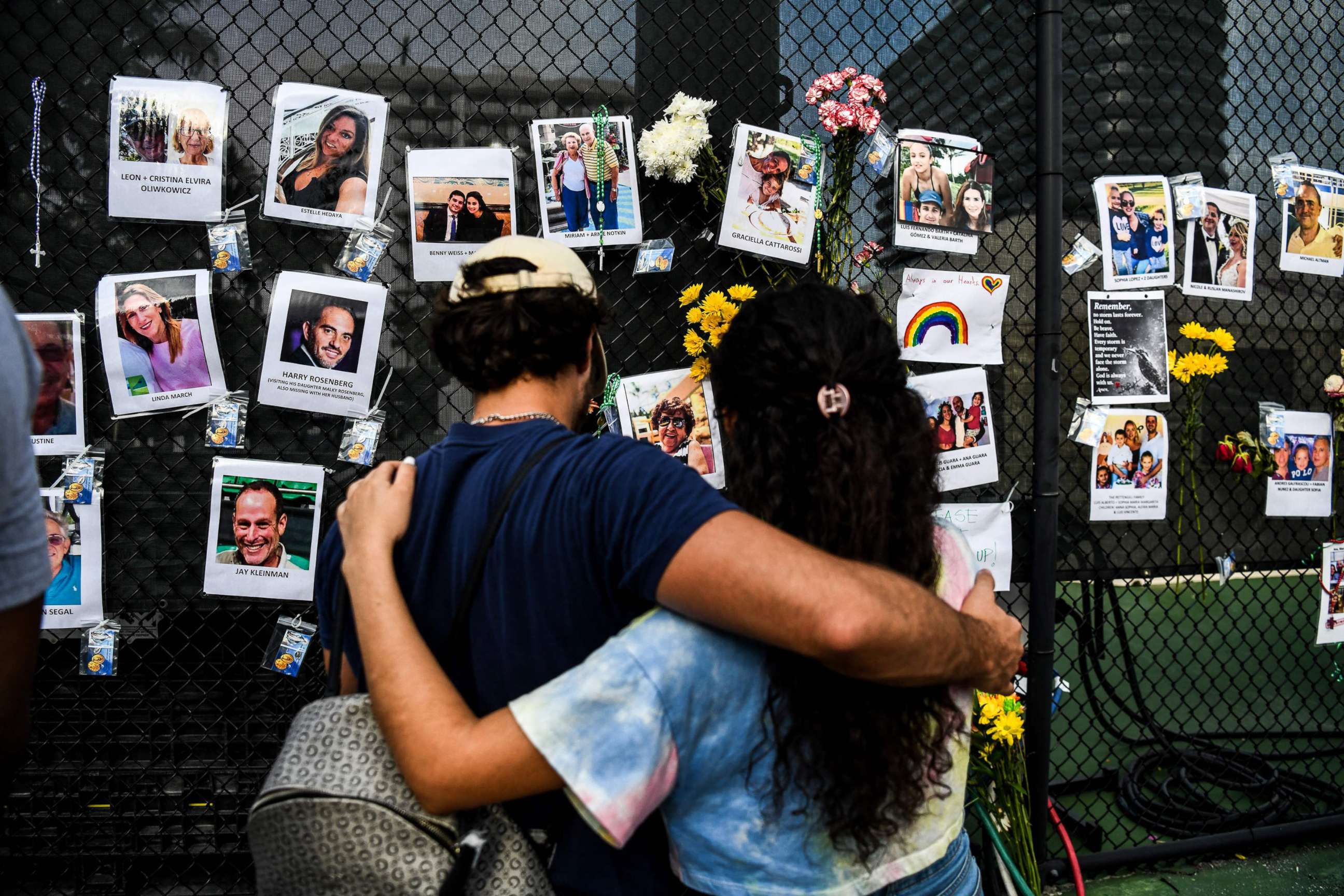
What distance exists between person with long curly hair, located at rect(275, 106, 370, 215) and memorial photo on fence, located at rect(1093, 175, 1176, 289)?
90.8 inches

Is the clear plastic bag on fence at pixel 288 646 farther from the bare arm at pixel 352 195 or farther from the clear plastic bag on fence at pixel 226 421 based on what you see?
the bare arm at pixel 352 195

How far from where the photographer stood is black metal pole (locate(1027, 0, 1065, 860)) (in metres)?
2.55

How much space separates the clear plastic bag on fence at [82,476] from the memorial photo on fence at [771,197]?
178 cm

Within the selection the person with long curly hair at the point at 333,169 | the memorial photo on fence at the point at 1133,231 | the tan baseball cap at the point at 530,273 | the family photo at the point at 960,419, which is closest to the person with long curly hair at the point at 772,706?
the tan baseball cap at the point at 530,273

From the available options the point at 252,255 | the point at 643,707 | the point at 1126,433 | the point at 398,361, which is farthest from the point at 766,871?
the point at 1126,433

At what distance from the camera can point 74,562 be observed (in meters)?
2.14

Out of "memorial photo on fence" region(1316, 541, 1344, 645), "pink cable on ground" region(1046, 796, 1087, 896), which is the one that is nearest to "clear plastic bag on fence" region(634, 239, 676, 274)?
"pink cable on ground" region(1046, 796, 1087, 896)

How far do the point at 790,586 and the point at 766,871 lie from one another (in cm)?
40

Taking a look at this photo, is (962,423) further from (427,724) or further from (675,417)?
(427,724)

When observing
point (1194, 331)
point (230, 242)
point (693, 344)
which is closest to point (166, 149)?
point (230, 242)

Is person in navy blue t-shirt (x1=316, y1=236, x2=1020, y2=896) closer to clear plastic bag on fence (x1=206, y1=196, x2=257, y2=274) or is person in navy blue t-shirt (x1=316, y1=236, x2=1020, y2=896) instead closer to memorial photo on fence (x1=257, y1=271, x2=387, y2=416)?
memorial photo on fence (x1=257, y1=271, x2=387, y2=416)

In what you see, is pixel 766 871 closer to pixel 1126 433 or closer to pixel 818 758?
pixel 818 758

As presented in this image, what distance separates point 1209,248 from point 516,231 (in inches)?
91.7

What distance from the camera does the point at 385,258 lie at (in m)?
2.28
